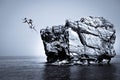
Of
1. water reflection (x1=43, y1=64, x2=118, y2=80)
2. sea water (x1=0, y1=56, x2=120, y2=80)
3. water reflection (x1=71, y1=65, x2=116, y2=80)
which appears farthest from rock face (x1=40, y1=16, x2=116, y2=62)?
water reflection (x1=71, y1=65, x2=116, y2=80)

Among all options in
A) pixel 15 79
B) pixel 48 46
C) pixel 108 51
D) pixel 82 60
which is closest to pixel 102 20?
pixel 108 51

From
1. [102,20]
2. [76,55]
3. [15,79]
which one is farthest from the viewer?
[102,20]

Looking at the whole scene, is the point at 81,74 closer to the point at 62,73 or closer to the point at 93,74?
the point at 93,74

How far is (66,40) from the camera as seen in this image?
81.6m

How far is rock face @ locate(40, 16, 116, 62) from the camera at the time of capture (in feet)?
262

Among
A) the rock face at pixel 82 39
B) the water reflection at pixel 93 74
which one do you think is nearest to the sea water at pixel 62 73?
the water reflection at pixel 93 74

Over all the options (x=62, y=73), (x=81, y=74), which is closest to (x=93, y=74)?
(x=81, y=74)

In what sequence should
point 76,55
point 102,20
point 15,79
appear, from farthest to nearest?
point 102,20 < point 76,55 < point 15,79

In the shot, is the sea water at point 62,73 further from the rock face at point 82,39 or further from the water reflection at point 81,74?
the rock face at point 82,39

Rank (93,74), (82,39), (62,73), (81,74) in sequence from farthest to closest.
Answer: (82,39), (62,73), (81,74), (93,74)

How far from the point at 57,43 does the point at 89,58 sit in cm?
1594

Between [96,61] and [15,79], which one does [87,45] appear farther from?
[15,79]

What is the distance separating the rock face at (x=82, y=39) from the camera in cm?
7975

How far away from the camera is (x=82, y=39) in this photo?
80.6m
